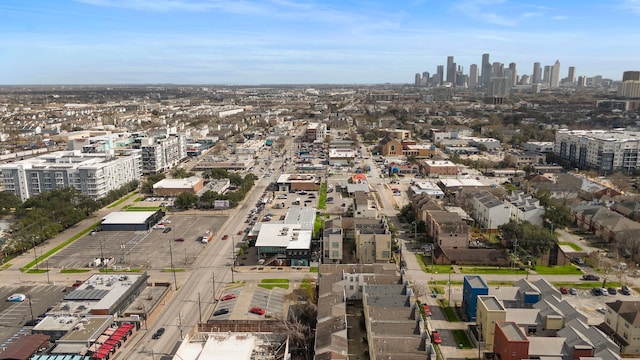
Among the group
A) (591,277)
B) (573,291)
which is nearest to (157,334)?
(573,291)

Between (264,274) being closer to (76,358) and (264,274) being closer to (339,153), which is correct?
(76,358)

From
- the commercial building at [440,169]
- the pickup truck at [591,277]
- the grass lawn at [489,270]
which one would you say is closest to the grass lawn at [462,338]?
the grass lawn at [489,270]

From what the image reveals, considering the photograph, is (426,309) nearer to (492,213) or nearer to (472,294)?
(472,294)

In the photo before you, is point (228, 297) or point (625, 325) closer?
point (625, 325)

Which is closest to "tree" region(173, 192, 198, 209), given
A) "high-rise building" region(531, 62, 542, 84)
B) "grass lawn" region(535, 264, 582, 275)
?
"grass lawn" region(535, 264, 582, 275)

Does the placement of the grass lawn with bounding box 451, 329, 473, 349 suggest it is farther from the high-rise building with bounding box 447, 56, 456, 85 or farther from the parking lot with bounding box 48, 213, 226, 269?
the high-rise building with bounding box 447, 56, 456, 85
